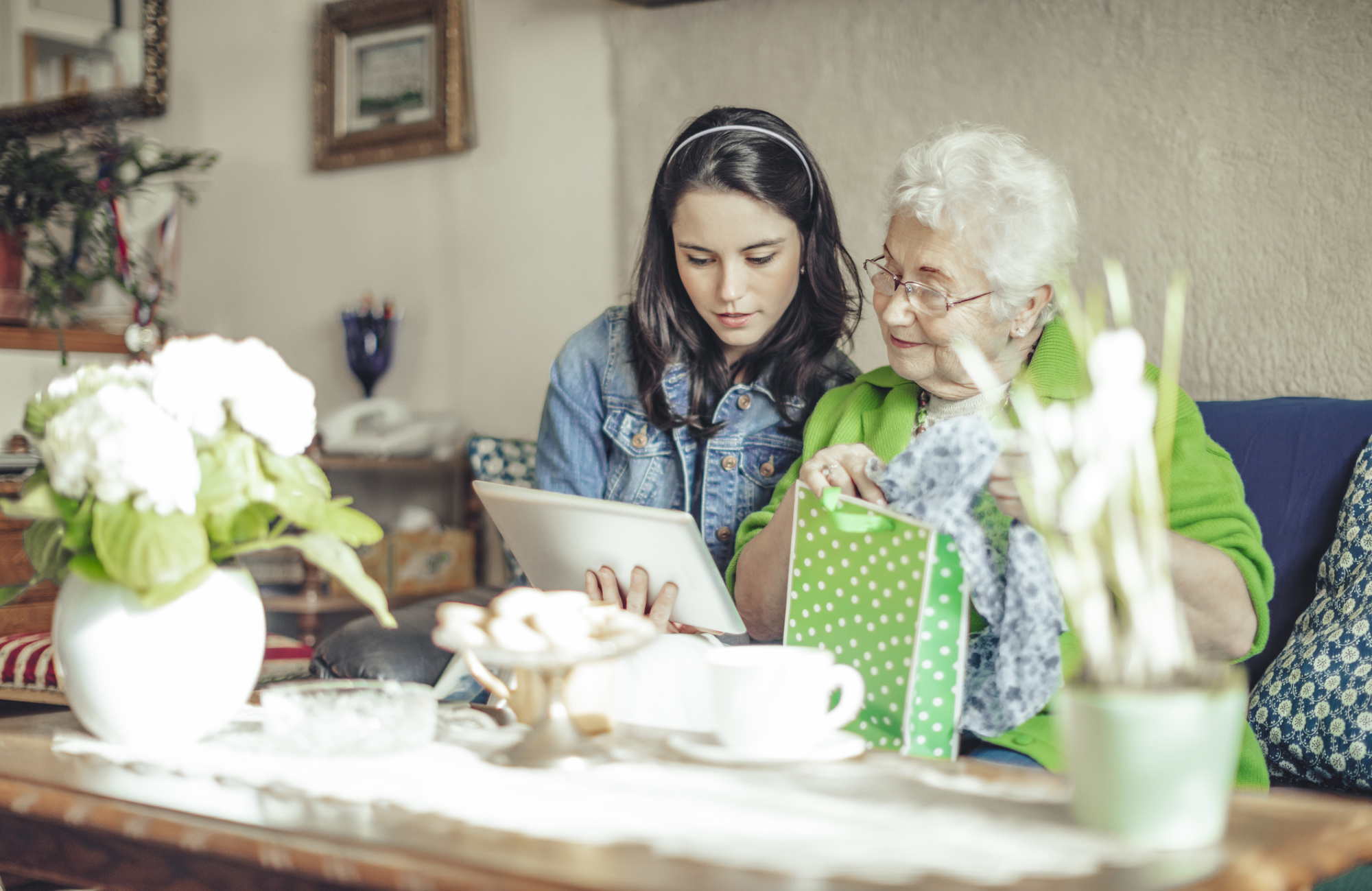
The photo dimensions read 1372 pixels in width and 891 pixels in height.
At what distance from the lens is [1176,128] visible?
1.95 meters

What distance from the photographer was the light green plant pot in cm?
73

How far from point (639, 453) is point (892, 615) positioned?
27.4 inches

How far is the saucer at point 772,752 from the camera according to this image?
0.96 m

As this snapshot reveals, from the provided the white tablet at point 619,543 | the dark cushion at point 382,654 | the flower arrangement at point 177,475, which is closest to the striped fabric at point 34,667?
the dark cushion at point 382,654

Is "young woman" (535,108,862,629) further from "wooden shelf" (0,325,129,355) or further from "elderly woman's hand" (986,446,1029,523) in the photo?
"wooden shelf" (0,325,129,355)

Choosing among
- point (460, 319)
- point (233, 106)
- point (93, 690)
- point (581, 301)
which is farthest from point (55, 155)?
point (93, 690)

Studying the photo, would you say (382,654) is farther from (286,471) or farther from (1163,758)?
(1163,758)

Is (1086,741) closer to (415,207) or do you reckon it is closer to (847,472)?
(847,472)

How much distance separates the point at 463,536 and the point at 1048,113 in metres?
1.56

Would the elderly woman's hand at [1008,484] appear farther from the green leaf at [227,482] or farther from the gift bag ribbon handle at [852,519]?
the green leaf at [227,482]

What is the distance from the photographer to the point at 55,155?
8.91 ft

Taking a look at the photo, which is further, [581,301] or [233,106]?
[233,106]

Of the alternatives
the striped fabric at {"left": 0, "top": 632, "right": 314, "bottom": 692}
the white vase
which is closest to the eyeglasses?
the white vase

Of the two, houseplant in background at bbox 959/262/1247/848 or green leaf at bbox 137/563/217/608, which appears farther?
green leaf at bbox 137/563/217/608
